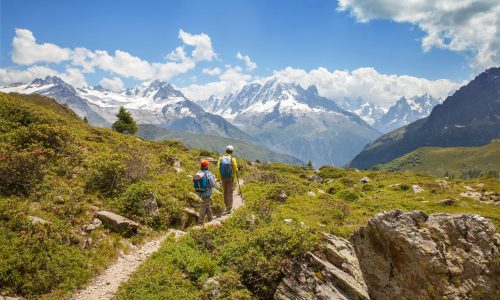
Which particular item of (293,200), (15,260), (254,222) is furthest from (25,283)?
(293,200)

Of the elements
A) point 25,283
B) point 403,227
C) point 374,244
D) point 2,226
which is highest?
point 403,227

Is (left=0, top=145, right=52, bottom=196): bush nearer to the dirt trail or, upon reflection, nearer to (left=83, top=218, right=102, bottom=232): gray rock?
(left=83, top=218, right=102, bottom=232): gray rock

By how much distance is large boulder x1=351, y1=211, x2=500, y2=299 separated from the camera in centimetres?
1312

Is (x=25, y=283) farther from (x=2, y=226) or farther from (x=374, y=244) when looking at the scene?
(x=374, y=244)

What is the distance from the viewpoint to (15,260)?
41.3 feet

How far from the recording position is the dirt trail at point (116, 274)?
1302 cm

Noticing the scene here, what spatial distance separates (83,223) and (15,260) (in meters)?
4.49

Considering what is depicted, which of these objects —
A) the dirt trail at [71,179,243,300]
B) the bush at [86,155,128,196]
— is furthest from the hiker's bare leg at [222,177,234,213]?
the bush at [86,155,128,196]

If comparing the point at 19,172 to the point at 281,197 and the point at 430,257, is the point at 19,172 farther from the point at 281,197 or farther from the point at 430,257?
the point at 430,257

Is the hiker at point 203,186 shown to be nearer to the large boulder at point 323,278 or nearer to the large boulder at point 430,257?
the large boulder at point 323,278

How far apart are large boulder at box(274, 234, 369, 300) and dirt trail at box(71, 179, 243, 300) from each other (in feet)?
21.0

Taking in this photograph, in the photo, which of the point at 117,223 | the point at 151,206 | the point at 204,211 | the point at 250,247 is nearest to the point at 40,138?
the point at 151,206

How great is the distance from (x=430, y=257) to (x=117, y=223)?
14.4 meters

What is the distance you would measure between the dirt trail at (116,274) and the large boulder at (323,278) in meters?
6.40
